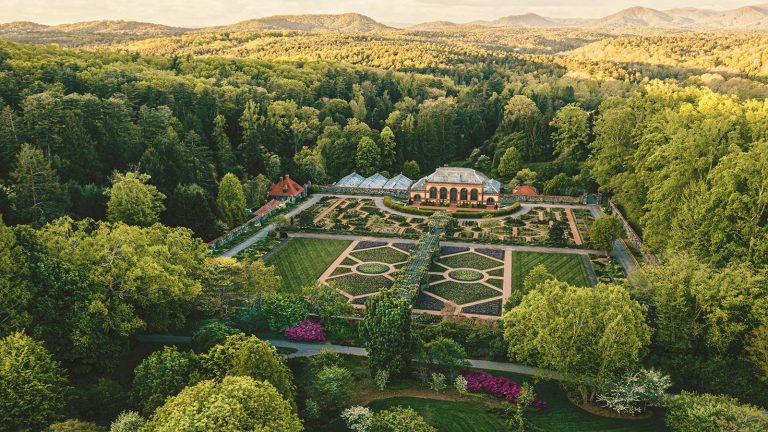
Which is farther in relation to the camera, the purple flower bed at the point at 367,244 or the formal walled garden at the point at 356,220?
the formal walled garden at the point at 356,220

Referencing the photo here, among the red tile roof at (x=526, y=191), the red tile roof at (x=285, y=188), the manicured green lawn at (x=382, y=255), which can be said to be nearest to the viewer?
the manicured green lawn at (x=382, y=255)

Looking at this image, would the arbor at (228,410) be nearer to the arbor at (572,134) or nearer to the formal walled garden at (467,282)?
the formal walled garden at (467,282)

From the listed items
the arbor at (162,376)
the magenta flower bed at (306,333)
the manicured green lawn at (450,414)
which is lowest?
the manicured green lawn at (450,414)

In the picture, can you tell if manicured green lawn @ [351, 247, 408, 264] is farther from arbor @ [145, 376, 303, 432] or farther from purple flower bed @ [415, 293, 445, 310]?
arbor @ [145, 376, 303, 432]

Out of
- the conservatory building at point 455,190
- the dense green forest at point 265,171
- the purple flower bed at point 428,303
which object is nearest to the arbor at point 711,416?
the dense green forest at point 265,171

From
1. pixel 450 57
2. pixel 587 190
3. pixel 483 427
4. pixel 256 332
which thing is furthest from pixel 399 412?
pixel 450 57

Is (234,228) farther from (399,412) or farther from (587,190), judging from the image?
(587,190)
